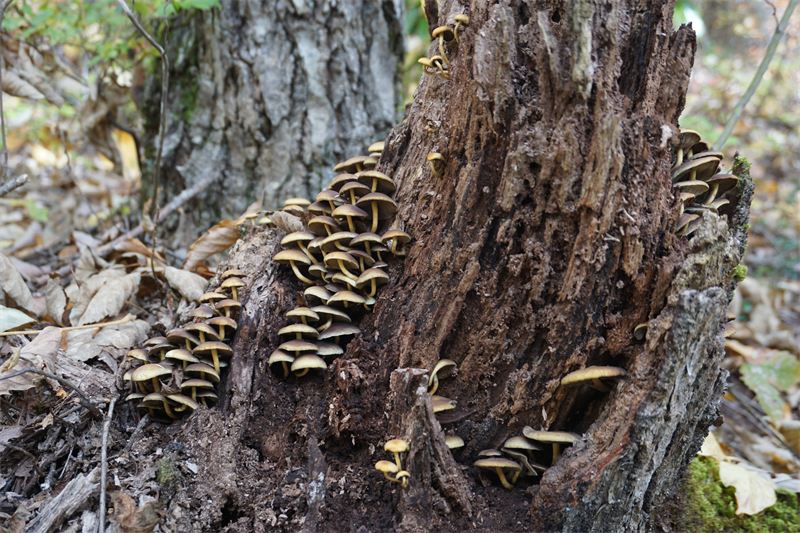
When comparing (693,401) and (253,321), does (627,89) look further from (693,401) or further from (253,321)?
(253,321)

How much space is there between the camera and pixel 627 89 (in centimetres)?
269

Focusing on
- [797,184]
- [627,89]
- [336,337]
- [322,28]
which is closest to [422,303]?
[336,337]

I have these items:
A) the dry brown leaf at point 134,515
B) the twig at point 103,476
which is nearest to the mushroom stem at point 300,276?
the twig at point 103,476

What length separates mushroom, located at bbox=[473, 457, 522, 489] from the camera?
2506mm

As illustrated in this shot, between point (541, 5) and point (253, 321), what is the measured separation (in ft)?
8.50

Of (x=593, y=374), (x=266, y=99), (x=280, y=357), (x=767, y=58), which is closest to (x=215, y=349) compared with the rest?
(x=280, y=357)

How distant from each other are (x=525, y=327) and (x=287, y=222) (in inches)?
72.5

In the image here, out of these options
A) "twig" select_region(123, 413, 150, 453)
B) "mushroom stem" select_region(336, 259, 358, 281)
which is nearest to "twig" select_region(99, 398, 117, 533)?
"twig" select_region(123, 413, 150, 453)

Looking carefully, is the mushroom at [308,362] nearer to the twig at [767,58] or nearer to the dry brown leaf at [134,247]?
the dry brown leaf at [134,247]

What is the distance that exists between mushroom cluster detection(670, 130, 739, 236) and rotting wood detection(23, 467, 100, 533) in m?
3.48

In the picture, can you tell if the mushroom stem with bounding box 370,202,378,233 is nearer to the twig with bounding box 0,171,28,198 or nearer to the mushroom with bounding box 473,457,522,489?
the mushroom with bounding box 473,457,522,489

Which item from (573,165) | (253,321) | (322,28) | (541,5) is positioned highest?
(322,28)

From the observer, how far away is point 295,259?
3.12 metres

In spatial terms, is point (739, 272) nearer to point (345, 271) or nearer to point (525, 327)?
point (525, 327)
